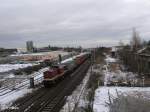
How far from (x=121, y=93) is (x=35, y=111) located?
424 inches

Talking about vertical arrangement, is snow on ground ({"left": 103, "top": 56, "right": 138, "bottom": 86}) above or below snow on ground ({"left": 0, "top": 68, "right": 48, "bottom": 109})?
above

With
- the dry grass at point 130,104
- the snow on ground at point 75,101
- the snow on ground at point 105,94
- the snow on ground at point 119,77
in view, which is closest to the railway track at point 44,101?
the snow on ground at point 75,101

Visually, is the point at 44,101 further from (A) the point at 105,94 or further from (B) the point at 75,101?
(A) the point at 105,94

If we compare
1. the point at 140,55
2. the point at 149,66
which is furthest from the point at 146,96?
the point at 140,55

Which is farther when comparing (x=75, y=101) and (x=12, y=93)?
(x=12, y=93)

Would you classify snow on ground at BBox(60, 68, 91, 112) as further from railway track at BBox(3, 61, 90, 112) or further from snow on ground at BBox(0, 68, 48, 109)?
snow on ground at BBox(0, 68, 48, 109)

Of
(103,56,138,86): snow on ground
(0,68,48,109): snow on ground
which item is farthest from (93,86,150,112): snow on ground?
(0,68,48,109): snow on ground

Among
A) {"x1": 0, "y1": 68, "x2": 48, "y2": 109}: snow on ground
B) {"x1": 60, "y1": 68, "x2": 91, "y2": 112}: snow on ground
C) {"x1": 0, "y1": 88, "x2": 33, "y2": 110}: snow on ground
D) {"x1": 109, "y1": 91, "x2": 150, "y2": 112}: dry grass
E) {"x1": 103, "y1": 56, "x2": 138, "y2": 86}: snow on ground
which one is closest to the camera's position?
{"x1": 109, "y1": 91, "x2": 150, "y2": 112}: dry grass

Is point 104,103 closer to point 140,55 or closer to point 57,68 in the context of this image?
point 57,68

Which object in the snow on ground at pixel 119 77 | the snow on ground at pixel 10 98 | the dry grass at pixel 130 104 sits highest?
the dry grass at pixel 130 104

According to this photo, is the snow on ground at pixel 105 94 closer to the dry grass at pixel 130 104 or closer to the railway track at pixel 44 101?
the dry grass at pixel 130 104

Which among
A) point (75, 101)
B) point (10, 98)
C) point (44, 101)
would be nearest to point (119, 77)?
point (75, 101)

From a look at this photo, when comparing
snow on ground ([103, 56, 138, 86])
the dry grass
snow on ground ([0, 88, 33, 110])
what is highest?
the dry grass

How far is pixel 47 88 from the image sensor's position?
98.5 feet
